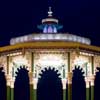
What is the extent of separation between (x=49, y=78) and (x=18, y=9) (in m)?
7.28

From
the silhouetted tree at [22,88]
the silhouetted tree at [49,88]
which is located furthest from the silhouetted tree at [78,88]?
the silhouetted tree at [22,88]

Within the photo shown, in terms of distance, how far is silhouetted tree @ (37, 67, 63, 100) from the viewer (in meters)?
32.5

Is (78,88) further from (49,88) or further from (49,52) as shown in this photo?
(49,52)

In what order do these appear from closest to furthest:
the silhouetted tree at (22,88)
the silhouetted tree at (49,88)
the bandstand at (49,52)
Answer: the bandstand at (49,52), the silhouetted tree at (49,88), the silhouetted tree at (22,88)

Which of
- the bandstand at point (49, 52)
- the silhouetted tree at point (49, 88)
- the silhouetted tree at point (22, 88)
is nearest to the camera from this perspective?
the bandstand at point (49, 52)

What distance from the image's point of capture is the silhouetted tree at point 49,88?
32500 millimetres

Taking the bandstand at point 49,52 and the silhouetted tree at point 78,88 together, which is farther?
the silhouetted tree at point 78,88

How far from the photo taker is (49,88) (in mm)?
32781

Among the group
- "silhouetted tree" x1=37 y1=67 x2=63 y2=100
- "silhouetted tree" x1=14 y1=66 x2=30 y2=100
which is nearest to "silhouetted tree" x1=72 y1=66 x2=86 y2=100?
"silhouetted tree" x1=37 y1=67 x2=63 y2=100

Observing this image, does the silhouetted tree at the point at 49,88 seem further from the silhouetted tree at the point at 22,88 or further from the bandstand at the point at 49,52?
the bandstand at the point at 49,52

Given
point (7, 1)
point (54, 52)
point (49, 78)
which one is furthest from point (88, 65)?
point (7, 1)

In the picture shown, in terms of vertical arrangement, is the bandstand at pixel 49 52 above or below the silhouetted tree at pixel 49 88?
above

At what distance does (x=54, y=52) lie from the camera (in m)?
22.9

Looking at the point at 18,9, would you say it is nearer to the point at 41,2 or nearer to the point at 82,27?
the point at 41,2
